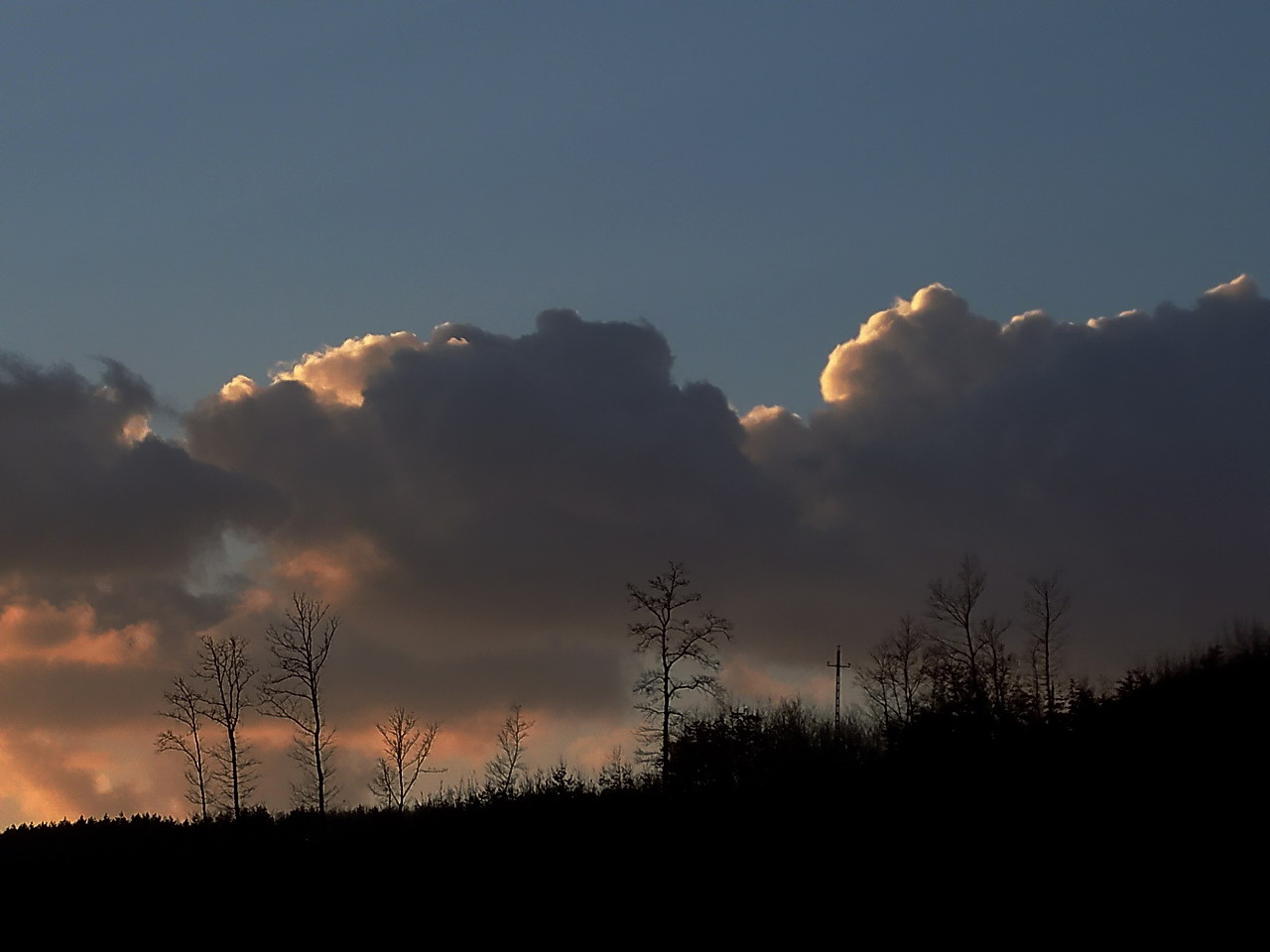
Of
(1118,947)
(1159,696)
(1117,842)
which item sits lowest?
(1118,947)

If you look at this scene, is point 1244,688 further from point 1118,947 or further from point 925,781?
point 1118,947

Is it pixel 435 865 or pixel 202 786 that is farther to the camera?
pixel 202 786

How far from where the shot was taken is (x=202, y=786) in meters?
72.8

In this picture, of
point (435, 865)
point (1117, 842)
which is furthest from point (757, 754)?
point (1117, 842)

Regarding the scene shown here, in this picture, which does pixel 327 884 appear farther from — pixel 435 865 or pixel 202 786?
pixel 202 786

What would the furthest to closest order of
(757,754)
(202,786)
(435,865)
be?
1. (202,786)
2. (757,754)
3. (435,865)

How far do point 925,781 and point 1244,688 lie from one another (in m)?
11.3

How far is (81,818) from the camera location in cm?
5444

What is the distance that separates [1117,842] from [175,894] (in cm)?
2622

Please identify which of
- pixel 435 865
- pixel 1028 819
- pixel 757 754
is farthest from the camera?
pixel 757 754

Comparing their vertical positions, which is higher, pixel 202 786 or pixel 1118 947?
pixel 202 786

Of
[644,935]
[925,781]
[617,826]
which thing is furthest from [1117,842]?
[617,826]

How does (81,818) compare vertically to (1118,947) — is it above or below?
above

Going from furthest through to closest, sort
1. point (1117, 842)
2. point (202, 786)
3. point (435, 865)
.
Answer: point (202, 786), point (435, 865), point (1117, 842)
